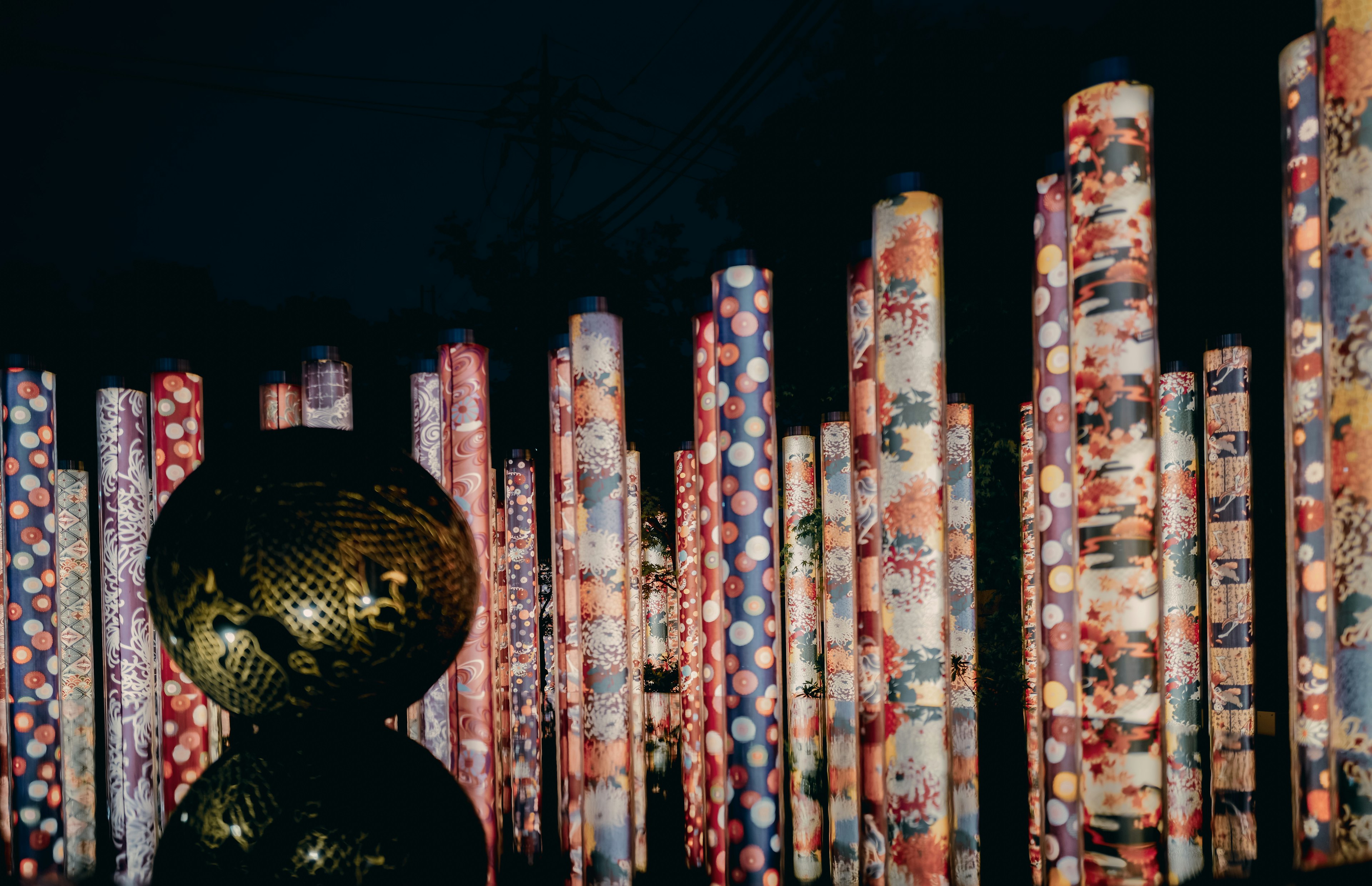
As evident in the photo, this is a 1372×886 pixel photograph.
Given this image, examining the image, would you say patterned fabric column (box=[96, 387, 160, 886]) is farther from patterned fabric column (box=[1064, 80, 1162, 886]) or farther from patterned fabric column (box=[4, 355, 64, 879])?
patterned fabric column (box=[1064, 80, 1162, 886])

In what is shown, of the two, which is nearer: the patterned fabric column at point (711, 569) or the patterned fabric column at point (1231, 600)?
the patterned fabric column at point (711, 569)

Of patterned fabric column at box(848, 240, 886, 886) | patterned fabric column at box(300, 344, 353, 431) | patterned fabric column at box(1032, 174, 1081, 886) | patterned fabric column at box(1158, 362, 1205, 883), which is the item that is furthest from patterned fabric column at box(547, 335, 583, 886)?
patterned fabric column at box(1158, 362, 1205, 883)

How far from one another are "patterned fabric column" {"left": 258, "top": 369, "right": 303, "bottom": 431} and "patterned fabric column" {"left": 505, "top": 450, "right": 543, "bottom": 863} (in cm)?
286

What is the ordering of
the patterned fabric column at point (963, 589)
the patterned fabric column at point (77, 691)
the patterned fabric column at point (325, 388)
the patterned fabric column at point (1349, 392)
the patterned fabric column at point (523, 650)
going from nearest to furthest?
the patterned fabric column at point (1349, 392)
the patterned fabric column at point (325, 388)
the patterned fabric column at point (77, 691)
the patterned fabric column at point (963, 589)
the patterned fabric column at point (523, 650)

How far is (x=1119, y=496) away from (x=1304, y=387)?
0.76m

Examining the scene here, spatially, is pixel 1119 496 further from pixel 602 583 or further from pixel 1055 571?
pixel 602 583

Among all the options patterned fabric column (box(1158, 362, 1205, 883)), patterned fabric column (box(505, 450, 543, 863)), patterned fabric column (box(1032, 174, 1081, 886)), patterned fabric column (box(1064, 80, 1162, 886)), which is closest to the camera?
patterned fabric column (box(1064, 80, 1162, 886))

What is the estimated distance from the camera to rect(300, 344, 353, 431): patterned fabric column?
3.62 meters

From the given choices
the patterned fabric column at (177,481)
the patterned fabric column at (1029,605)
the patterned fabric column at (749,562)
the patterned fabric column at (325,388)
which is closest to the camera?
the patterned fabric column at (749,562)

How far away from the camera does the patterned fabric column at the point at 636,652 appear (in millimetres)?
3867

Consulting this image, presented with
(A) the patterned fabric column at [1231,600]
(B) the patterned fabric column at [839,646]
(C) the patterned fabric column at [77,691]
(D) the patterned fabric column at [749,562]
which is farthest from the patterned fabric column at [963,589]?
(C) the patterned fabric column at [77,691]

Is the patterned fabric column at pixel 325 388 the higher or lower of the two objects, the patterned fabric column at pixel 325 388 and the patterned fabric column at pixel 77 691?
the higher

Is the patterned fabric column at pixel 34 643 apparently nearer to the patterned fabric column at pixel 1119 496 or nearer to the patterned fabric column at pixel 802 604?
the patterned fabric column at pixel 802 604

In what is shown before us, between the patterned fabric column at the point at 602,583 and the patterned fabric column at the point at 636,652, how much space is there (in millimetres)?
72
